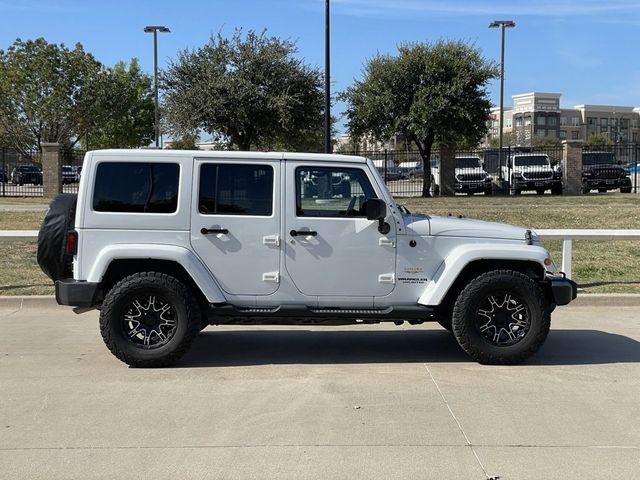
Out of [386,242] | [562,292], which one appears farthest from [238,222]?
[562,292]

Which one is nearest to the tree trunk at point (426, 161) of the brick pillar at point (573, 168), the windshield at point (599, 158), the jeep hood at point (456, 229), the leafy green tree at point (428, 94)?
the leafy green tree at point (428, 94)

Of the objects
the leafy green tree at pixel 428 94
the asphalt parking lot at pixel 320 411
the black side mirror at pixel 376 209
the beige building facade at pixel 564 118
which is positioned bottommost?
the asphalt parking lot at pixel 320 411

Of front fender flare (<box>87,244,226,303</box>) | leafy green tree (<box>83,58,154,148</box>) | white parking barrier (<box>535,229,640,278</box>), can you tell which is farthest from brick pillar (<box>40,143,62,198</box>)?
front fender flare (<box>87,244,226,303</box>)

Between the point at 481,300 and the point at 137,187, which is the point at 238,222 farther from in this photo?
the point at 481,300

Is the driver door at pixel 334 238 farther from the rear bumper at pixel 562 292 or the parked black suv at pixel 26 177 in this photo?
the parked black suv at pixel 26 177

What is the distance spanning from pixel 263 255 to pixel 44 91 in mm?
36755

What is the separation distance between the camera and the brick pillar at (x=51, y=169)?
26172 millimetres

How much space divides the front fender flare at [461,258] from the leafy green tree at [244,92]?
20436mm

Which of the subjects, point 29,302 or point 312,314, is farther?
point 29,302

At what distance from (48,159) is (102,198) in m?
22.0

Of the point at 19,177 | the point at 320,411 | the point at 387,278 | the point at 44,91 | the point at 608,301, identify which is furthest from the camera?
the point at 44,91

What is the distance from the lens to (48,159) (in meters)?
26.2

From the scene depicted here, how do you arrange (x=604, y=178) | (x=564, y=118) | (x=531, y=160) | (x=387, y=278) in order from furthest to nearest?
(x=564, y=118)
(x=531, y=160)
(x=604, y=178)
(x=387, y=278)

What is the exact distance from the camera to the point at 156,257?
19.8 feet
